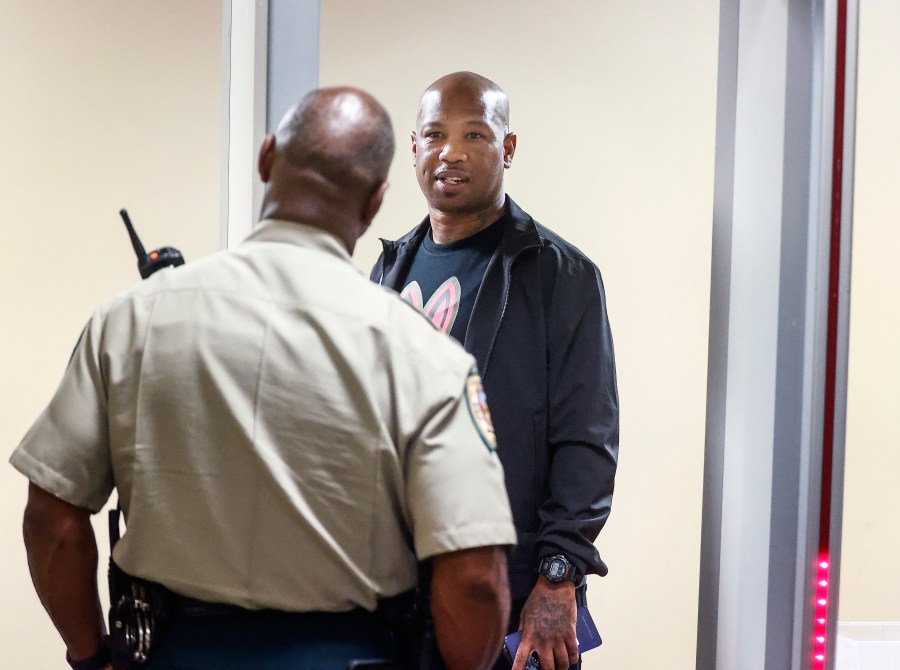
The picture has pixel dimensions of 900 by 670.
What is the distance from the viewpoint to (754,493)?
2113 millimetres

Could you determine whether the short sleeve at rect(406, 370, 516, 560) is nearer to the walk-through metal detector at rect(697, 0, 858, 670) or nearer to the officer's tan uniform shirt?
the officer's tan uniform shirt

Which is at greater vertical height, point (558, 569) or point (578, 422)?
point (578, 422)

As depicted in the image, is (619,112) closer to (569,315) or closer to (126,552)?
(569,315)

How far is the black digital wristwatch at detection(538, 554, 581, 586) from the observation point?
1.56m

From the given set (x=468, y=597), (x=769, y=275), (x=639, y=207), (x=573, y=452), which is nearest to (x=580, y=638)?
(x=573, y=452)

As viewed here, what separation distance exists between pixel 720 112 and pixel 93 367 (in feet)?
5.35

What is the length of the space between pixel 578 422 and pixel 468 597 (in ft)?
1.99

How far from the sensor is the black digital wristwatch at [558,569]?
1.56m

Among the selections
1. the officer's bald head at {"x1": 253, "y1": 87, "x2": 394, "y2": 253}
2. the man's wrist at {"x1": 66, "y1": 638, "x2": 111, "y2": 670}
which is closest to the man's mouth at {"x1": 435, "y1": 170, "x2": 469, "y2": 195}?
the officer's bald head at {"x1": 253, "y1": 87, "x2": 394, "y2": 253}

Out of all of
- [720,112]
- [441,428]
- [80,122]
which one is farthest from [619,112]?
[441,428]

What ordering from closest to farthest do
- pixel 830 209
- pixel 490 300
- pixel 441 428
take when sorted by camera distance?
1. pixel 441 428
2. pixel 490 300
3. pixel 830 209

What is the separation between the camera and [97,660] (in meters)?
1.19

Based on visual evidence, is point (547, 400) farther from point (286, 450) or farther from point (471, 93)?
point (286, 450)

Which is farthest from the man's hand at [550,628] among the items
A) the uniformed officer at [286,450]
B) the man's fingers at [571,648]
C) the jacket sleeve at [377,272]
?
the jacket sleeve at [377,272]
